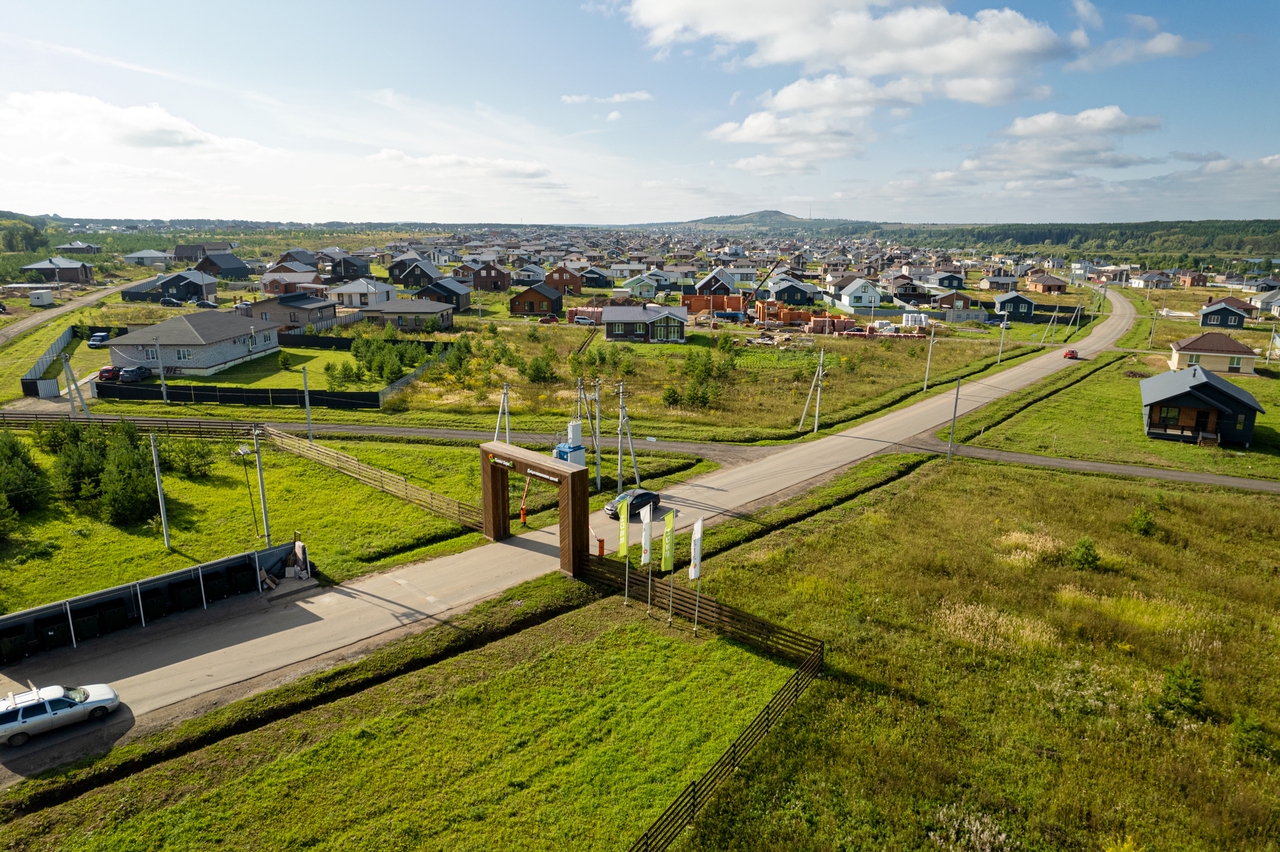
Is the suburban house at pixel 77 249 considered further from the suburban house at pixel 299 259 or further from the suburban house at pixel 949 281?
the suburban house at pixel 949 281

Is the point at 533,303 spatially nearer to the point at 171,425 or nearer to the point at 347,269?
the point at 347,269

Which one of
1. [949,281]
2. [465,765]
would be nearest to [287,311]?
[465,765]

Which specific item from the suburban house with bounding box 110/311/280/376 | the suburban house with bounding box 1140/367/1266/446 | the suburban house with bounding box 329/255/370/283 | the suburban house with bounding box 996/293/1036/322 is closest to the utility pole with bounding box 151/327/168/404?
the suburban house with bounding box 110/311/280/376

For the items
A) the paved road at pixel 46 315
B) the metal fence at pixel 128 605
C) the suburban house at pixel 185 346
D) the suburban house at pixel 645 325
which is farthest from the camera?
the suburban house at pixel 645 325

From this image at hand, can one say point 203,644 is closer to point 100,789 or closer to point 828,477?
point 100,789

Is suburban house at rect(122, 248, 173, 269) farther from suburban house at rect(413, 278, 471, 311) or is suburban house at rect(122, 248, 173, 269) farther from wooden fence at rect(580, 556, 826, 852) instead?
wooden fence at rect(580, 556, 826, 852)

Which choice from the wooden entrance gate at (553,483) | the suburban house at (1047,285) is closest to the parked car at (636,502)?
the wooden entrance gate at (553,483)
